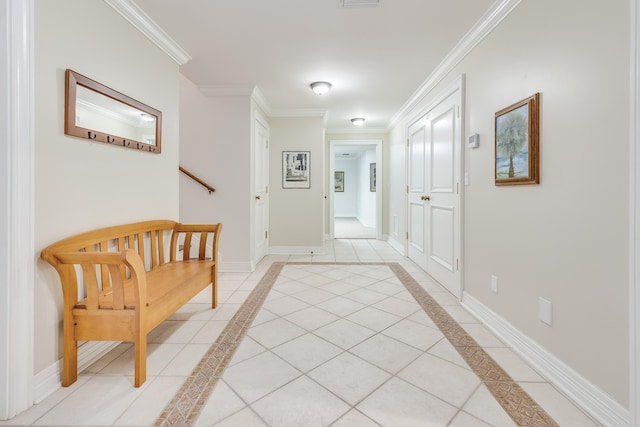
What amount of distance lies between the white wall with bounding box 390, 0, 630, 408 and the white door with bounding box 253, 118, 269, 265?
9.31ft

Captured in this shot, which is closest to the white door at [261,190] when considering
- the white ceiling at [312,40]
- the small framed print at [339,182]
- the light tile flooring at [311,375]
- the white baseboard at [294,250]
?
the white baseboard at [294,250]

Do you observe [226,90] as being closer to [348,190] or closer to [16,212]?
[16,212]

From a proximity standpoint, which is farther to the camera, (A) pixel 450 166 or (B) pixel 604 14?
(A) pixel 450 166

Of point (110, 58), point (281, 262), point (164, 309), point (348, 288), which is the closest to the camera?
point (164, 309)

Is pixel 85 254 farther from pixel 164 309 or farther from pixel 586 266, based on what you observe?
pixel 586 266

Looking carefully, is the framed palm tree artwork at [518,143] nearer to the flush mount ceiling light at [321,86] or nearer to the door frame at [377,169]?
the flush mount ceiling light at [321,86]

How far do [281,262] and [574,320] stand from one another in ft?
11.0

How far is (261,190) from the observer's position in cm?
444

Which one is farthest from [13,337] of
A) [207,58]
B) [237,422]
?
[207,58]

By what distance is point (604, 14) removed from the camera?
1272 millimetres

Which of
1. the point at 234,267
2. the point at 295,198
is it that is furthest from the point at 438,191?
the point at 234,267

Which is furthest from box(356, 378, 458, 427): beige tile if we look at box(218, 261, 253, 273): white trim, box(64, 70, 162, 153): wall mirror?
box(218, 261, 253, 273): white trim

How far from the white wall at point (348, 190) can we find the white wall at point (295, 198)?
6.75 metres

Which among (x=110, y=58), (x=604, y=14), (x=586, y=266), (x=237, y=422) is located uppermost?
(x=110, y=58)
